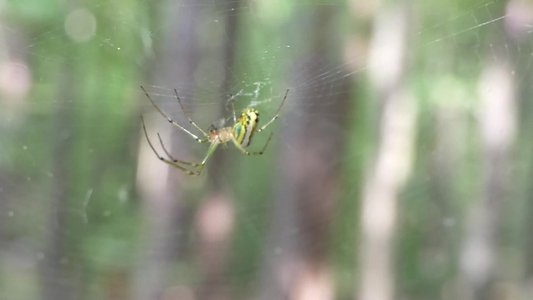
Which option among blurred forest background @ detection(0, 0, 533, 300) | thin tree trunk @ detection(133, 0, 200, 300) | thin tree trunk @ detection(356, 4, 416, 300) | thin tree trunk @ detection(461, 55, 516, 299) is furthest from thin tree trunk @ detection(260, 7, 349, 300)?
thin tree trunk @ detection(461, 55, 516, 299)

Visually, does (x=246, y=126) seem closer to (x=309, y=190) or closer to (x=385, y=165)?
(x=309, y=190)

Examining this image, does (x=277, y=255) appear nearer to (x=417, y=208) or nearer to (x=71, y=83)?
(x=417, y=208)

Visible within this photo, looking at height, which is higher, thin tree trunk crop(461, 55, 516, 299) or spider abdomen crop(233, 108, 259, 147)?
thin tree trunk crop(461, 55, 516, 299)

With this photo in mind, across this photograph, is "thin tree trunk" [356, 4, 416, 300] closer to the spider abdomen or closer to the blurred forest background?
the blurred forest background

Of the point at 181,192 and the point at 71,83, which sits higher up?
the point at 71,83

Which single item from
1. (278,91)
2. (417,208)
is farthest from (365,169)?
(278,91)

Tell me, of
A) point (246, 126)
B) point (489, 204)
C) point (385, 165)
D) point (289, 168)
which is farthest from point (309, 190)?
point (246, 126)
